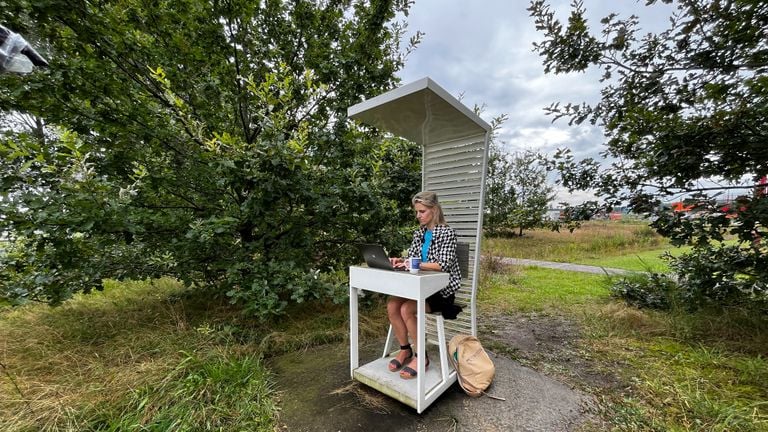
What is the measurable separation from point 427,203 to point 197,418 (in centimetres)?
203

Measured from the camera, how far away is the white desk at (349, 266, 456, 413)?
1733 millimetres

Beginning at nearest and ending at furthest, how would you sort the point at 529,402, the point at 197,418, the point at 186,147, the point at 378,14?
the point at 197,418 < the point at 529,402 < the point at 186,147 < the point at 378,14

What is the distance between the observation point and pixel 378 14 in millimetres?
3303

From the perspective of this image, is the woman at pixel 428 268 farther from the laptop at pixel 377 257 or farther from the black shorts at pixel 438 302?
the laptop at pixel 377 257

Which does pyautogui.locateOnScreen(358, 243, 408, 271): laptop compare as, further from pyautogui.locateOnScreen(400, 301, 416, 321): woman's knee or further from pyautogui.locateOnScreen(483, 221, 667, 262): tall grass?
pyautogui.locateOnScreen(483, 221, 667, 262): tall grass

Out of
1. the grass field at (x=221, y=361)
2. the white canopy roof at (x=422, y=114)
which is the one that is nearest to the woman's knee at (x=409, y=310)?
the grass field at (x=221, y=361)

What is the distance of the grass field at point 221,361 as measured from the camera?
1.71 meters

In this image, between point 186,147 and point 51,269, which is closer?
point 51,269

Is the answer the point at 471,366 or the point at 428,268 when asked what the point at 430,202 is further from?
the point at 471,366

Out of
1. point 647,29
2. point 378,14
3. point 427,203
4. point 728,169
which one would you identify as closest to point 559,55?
point 647,29

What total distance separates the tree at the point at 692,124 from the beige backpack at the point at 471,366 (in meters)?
2.05

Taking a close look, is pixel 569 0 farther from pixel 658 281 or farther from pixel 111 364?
pixel 111 364

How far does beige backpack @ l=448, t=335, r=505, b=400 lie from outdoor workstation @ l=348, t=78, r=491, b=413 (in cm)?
9

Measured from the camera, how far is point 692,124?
2434mm
